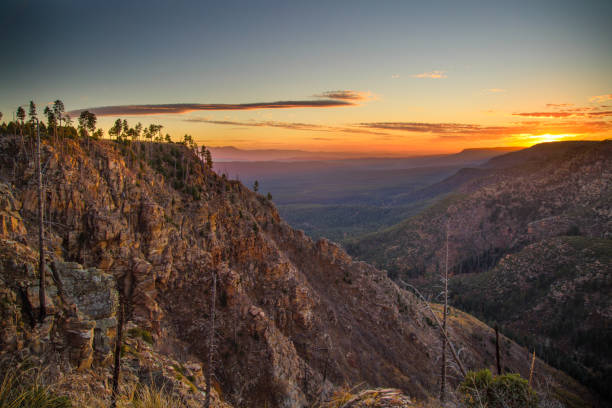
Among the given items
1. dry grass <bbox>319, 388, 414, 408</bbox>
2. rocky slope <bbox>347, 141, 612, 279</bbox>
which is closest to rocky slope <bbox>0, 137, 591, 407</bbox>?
dry grass <bbox>319, 388, 414, 408</bbox>

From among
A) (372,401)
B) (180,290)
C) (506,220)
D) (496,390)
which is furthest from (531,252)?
(372,401)

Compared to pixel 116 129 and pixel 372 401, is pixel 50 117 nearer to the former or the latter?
pixel 116 129

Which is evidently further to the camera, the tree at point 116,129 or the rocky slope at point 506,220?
the rocky slope at point 506,220

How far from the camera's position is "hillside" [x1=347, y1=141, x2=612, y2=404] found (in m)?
85.8

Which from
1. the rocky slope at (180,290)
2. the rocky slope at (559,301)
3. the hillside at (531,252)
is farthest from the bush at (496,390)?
the rocky slope at (559,301)

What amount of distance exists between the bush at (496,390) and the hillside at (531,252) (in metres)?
52.9

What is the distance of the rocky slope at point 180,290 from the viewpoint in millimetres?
15420

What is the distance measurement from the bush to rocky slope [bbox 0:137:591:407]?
1.49m

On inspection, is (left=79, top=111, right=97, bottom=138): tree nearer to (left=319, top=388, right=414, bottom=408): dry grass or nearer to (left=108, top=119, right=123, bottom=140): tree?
(left=108, top=119, right=123, bottom=140): tree

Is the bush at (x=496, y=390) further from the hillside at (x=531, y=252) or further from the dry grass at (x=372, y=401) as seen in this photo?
the hillside at (x=531, y=252)

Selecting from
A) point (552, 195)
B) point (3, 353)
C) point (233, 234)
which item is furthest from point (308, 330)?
point (552, 195)

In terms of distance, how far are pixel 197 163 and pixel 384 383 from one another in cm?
3553

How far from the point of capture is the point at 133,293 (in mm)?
25891

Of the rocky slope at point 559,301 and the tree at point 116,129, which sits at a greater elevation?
the tree at point 116,129
